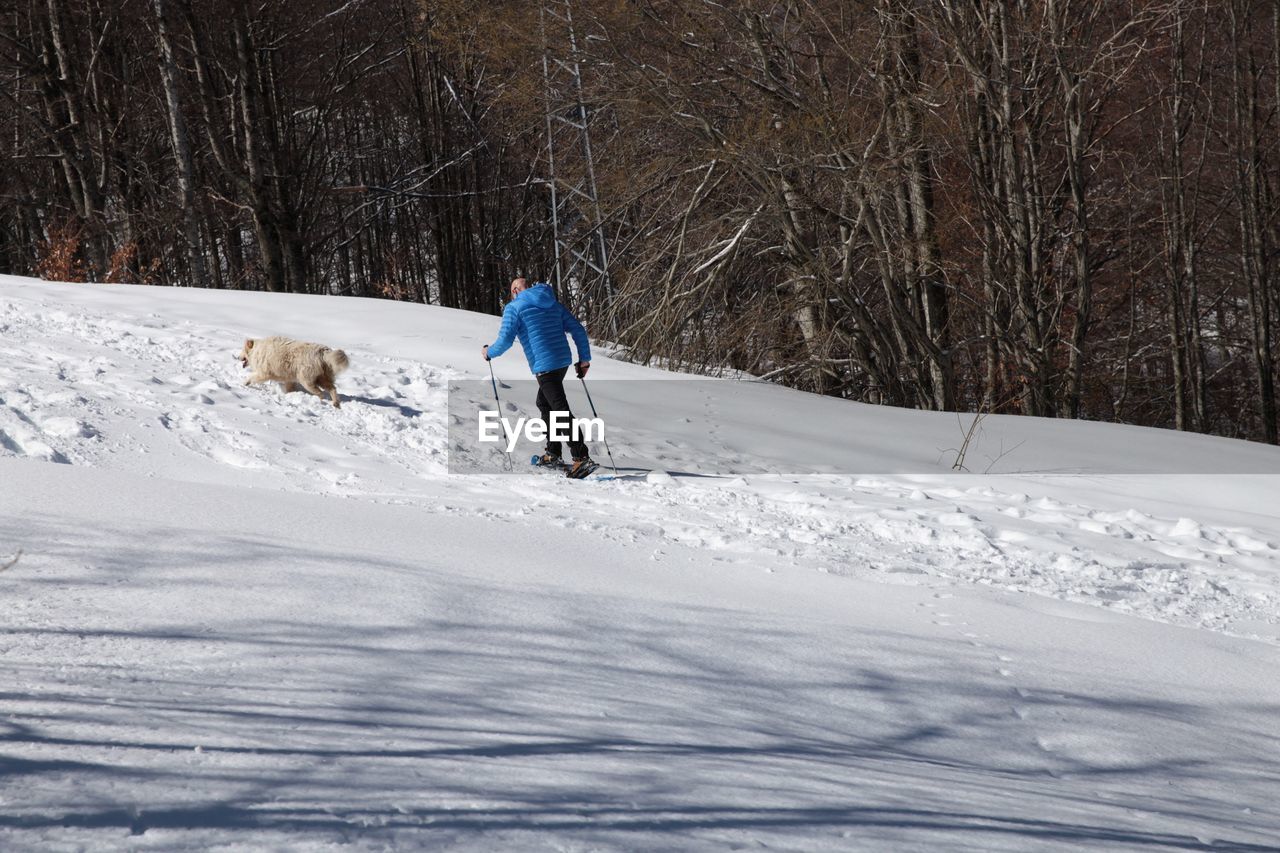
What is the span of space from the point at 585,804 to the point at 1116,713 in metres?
2.93

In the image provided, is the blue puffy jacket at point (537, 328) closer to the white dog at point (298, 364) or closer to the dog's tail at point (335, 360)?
the dog's tail at point (335, 360)

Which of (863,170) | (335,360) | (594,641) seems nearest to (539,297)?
(335,360)

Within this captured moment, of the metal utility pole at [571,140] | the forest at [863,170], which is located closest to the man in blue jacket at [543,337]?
the forest at [863,170]

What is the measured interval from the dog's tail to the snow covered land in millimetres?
430

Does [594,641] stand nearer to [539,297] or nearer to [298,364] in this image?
[539,297]

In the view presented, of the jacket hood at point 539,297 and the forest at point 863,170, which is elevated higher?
the forest at point 863,170

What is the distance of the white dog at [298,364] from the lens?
32.4 ft

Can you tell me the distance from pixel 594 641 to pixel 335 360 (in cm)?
649

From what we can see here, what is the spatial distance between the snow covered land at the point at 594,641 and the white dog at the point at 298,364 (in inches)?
9.5

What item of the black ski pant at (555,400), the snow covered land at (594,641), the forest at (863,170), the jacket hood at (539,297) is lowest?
the snow covered land at (594,641)

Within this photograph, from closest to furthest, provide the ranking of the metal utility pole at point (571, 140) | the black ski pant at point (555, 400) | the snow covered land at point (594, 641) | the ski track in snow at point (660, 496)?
the snow covered land at point (594, 641) < the ski track in snow at point (660, 496) < the black ski pant at point (555, 400) < the metal utility pole at point (571, 140)

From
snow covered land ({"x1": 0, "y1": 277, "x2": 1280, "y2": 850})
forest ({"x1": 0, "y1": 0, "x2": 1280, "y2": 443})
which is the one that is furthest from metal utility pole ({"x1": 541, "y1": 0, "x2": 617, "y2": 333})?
snow covered land ({"x1": 0, "y1": 277, "x2": 1280, "y2": 850})

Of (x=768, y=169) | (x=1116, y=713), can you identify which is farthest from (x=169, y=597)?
(x=768, y=169)

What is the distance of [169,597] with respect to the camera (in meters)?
3.84
